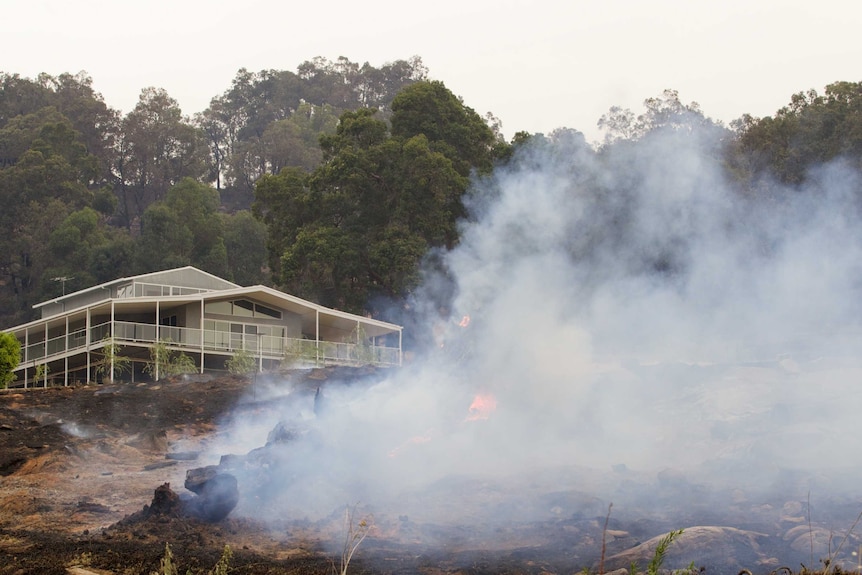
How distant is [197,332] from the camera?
150 feet

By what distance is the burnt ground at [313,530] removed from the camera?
1565 cm

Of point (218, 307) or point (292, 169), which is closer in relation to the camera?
point (218, 307)

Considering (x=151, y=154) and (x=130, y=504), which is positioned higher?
(x=151, y=154)

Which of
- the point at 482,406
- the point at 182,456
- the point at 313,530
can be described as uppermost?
the point at 482,406

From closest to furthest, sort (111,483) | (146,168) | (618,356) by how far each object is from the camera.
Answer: (111,483) → (618,356) → (146,168)

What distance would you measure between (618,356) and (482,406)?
588 centimetres

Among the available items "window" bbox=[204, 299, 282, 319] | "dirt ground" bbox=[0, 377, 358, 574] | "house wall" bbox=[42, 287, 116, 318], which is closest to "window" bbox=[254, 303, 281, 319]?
"window" bbox=[204, 299, 282, 319]

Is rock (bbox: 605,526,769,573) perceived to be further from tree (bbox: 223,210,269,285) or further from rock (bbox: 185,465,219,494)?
tree (bbox: 223,210,269,285)

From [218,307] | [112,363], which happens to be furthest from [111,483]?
[218,307]

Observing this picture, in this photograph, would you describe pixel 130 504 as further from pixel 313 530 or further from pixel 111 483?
pixel 313 530

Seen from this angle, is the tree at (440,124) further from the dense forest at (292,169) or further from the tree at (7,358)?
the tree at (7,358)

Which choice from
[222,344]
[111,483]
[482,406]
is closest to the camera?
[111,483]

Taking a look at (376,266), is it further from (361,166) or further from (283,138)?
(283,138)

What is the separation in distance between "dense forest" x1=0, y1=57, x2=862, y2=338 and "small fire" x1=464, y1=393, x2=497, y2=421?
901cm
